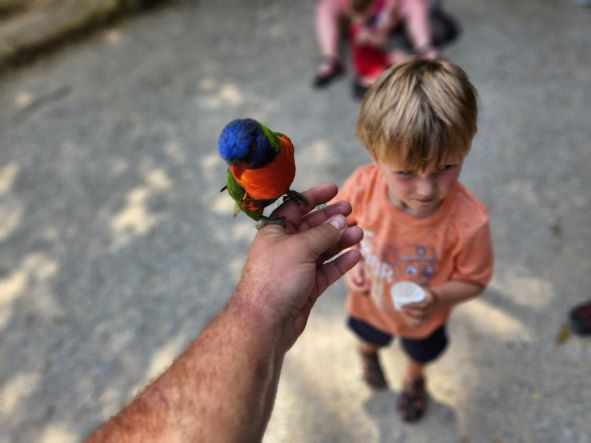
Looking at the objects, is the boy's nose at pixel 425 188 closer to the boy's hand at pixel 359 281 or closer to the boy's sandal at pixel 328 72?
the boy's hand at pixel 359 281

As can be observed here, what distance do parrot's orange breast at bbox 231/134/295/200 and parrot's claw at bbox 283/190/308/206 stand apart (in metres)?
0.18

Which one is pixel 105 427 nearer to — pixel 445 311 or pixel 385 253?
pixel 385 253

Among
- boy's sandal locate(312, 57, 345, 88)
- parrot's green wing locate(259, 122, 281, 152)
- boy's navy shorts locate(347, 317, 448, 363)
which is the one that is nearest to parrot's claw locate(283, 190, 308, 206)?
parrot's green wing locate(259, 122, 281, 152)

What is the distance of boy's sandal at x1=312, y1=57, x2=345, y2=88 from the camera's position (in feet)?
13.3

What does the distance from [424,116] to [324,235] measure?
1.45 feet

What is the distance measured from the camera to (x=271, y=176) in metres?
1.29

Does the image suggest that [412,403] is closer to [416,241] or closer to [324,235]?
[416,241]

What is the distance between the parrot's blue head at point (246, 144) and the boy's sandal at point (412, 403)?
4.88 feet

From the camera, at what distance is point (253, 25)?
15.8 ft

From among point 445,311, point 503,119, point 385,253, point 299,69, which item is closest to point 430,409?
point 445,311

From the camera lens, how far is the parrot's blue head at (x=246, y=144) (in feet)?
3.92

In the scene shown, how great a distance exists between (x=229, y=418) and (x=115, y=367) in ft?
5.46

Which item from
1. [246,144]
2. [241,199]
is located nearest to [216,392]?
[241,199]

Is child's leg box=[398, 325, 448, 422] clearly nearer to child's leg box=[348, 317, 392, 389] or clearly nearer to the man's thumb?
child's leg box=[348, 317, 392, 389]
